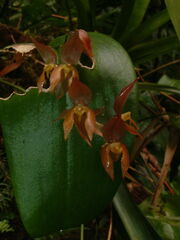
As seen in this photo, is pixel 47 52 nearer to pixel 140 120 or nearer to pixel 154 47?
pixel 154 47

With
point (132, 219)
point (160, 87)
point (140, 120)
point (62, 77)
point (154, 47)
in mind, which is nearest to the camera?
point (62, 77)

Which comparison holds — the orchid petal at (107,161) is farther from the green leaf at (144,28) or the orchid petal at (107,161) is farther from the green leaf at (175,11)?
the green leaf at (144,28)

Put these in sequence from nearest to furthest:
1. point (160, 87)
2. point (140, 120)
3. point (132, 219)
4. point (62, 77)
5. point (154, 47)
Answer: point (62, 77), point (132, 219), point (160, 87), point (154, 47), point (140, 120)

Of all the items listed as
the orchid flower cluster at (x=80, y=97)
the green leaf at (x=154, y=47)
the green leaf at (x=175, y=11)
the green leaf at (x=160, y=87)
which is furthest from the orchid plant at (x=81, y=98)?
the green leaf at (x=154, y=47)

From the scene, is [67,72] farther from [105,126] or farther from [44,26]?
[44,26]

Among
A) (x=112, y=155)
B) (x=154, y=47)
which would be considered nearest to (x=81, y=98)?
(x=112, y=155)

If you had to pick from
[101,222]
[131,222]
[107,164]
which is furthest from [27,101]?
[101,222]
